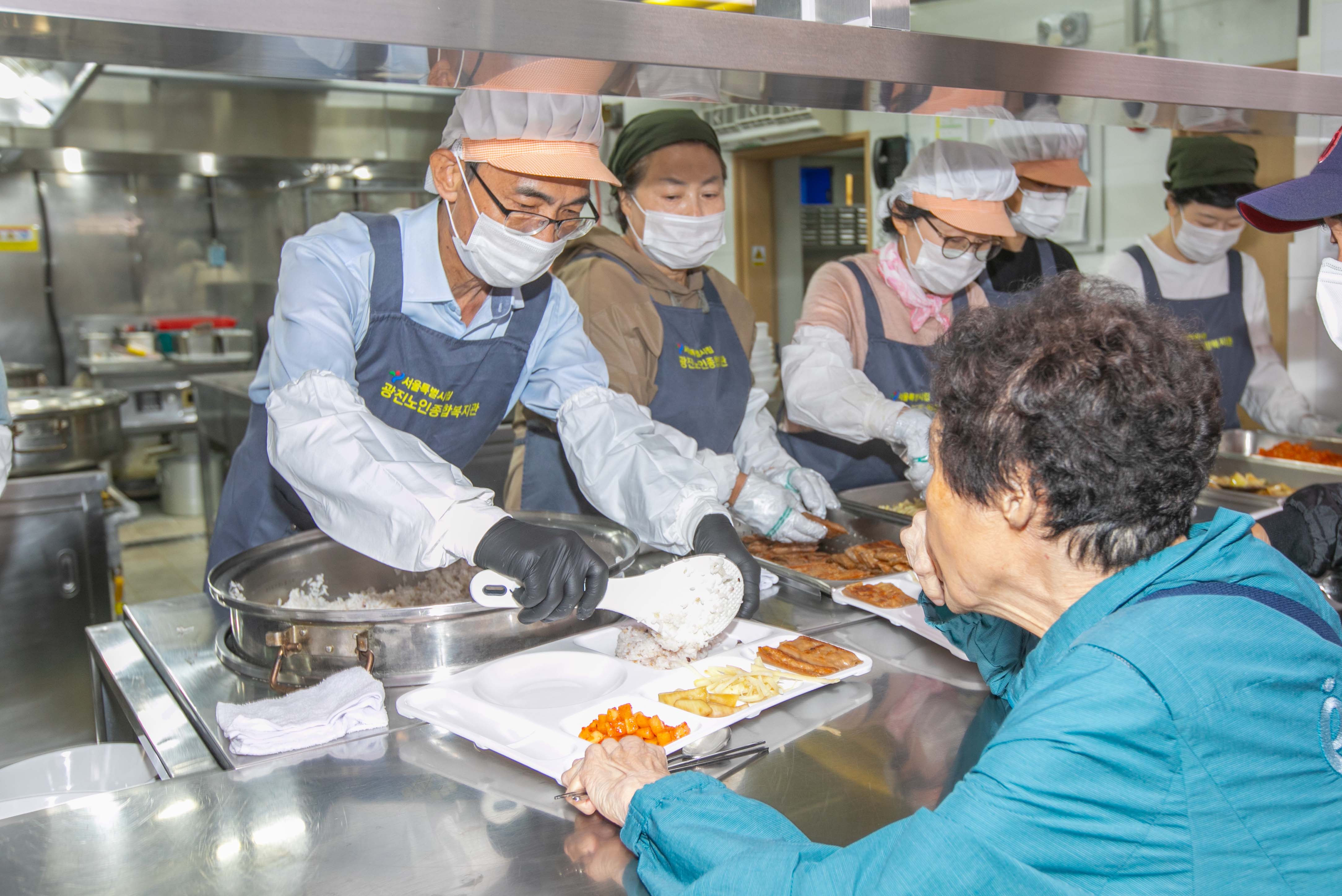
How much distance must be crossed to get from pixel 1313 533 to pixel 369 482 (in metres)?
1.77

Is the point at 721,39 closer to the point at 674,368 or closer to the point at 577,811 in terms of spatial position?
the point at 577,811

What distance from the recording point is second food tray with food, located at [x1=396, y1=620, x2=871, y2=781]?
56.2 inches

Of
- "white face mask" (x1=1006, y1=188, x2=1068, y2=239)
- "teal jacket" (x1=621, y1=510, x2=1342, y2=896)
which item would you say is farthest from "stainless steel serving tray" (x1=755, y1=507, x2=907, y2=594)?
"teal jacket" (x1=621, y1=510, x2=1342, y2=896)

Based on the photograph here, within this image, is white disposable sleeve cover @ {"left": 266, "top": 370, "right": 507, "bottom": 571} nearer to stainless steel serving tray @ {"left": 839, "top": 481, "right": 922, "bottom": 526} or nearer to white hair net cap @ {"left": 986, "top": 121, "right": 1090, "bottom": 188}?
stainless steel serving tray @ {"left": 839, "top": 481, "right": 922, "bottom": 526}

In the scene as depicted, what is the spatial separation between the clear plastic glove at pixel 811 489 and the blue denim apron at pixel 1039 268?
83 cm

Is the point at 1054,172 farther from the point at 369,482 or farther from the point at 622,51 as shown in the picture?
the point at 369,482

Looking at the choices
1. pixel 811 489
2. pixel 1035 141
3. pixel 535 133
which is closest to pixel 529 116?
pixel 535 133

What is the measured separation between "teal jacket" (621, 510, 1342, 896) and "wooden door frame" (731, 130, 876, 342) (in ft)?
22.2

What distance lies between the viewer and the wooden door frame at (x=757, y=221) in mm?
7664

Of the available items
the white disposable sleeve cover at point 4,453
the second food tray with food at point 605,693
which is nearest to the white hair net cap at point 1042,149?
the second food tray with food at point 605,693

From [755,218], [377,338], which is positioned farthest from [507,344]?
[755,218]

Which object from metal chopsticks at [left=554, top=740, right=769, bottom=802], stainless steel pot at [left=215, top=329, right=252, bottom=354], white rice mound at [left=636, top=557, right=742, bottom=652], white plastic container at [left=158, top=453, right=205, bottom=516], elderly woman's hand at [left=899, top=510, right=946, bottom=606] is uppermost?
stainless steel pot at [left=215, top=329, right=252, bottom=354]

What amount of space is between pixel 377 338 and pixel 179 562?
5077 mm

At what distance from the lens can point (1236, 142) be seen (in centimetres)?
387
